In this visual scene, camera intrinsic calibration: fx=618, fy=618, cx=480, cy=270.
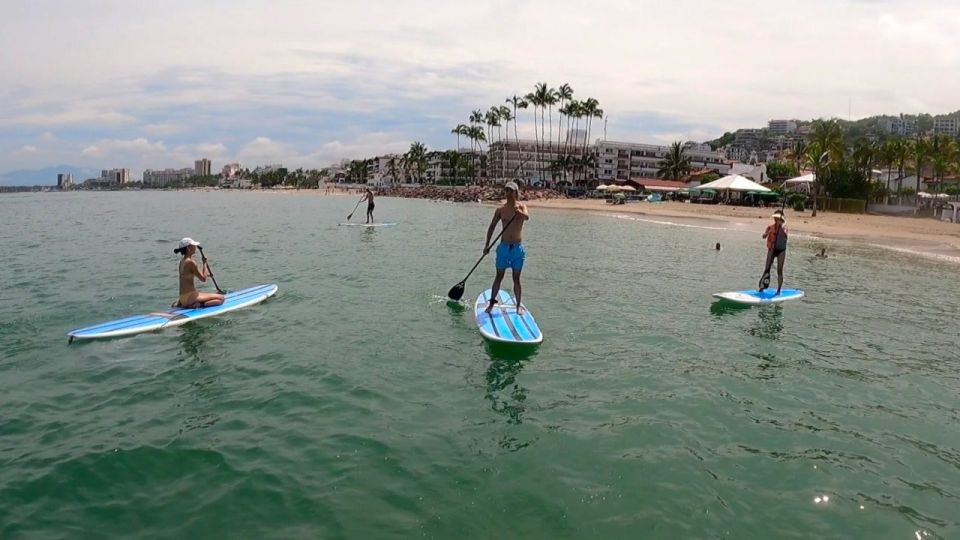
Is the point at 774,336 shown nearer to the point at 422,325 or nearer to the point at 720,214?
the point at 422,325

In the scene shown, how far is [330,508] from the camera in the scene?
577cm

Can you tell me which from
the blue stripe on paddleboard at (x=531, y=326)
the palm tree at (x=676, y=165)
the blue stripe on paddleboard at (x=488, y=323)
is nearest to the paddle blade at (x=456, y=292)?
the blue stripe on paddleboard at (x=488, y=323)

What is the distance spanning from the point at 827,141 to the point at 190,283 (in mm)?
65417

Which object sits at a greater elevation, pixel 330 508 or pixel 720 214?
pixel 720 214

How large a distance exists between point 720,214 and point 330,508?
191 ft

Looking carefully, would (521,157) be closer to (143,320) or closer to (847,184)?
(847,184)

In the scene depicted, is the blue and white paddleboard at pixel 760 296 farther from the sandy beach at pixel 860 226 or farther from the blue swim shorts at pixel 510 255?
the sandy beach at pixel 860 226

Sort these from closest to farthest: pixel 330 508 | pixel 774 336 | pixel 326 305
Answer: pixel 330 508
pixel 774 336
pixel 326 305

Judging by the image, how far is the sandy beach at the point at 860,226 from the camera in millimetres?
33656

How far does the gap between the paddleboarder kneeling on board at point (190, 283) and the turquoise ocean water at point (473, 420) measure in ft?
2.98

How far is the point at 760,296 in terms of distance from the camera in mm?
16297

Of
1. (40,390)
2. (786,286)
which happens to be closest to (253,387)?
(40,390)

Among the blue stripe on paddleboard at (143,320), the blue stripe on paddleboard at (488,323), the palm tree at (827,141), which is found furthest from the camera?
the palm tree at (827,141)

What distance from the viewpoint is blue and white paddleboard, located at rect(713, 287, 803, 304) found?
51.9 ft
